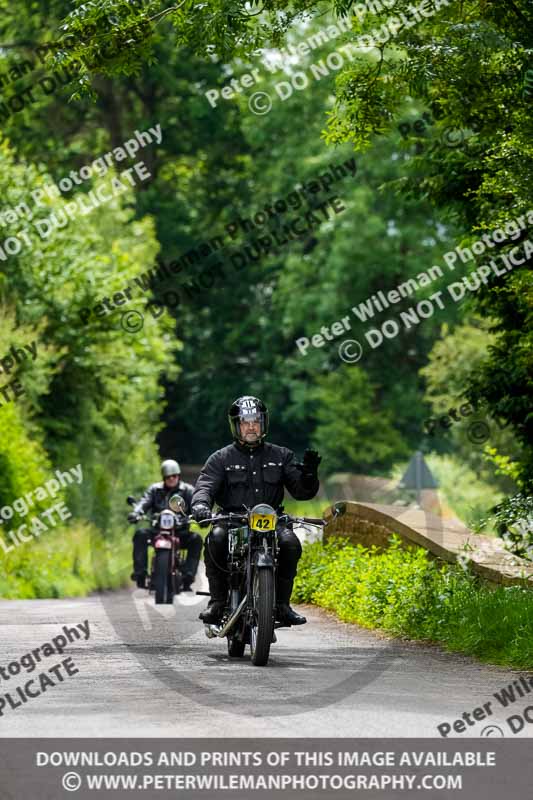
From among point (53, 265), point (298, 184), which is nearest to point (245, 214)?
point (298, 184)

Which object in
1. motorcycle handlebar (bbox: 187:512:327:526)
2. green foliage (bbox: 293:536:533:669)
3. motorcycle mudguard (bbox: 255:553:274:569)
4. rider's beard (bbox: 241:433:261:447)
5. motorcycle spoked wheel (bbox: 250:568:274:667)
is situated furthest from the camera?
green foliage (bbox: 293:536:533:669)

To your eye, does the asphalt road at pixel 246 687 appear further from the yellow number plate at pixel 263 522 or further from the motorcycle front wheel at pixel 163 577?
the motorcycle front wheel at pixel 163 577

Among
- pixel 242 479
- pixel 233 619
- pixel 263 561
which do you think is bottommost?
pixel 233 619

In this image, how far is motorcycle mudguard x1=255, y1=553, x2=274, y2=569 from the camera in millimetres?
Answer: 11586

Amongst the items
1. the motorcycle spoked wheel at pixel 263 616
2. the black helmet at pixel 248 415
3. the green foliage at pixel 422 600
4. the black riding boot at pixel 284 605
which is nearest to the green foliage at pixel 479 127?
the green foliage at pixel 422 600

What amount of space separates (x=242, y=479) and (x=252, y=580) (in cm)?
88

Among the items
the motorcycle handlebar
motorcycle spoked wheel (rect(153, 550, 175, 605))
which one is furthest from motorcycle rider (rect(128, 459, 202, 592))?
the motorcycle handlebar

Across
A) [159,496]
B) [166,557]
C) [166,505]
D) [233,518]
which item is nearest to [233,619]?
[233,518]

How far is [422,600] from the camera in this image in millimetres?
14633

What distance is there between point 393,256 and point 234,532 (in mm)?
43340

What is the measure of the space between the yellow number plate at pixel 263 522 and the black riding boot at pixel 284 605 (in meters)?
0.56

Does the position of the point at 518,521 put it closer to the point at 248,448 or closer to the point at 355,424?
the point at 248,448

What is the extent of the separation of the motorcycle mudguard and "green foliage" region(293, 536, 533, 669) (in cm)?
203

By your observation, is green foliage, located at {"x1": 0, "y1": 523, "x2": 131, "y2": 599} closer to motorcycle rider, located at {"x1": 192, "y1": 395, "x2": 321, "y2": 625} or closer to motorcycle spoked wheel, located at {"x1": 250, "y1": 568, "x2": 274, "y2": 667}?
motorcycle rider, located at {"x1": 192, "y1": 395, "x2": 321, "y2": 625}
